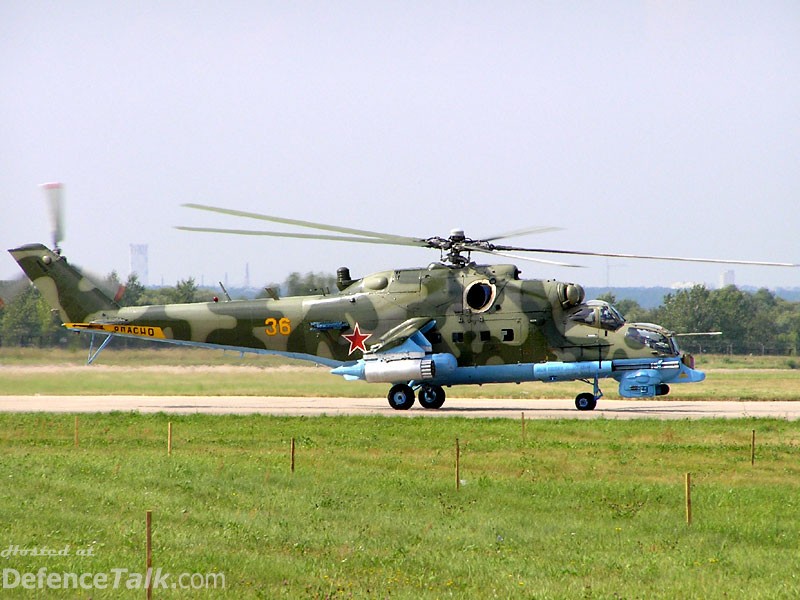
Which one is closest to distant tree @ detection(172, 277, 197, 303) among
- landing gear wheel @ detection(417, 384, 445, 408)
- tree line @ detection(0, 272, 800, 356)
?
tree line @ detection(0, 272, 800, 356)

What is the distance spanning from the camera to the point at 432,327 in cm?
3466

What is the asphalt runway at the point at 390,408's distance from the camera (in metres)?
33.8

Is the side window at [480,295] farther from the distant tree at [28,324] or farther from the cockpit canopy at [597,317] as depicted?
the distant tree at [28,324]

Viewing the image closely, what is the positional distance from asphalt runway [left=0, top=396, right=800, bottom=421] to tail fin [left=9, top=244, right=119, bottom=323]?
140 inches

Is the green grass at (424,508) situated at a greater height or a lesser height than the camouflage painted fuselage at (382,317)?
lesser

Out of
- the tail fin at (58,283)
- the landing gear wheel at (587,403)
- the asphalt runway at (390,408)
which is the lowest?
the asphalt runway at (390,408)

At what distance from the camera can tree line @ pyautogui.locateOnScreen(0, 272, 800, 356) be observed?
40219mm

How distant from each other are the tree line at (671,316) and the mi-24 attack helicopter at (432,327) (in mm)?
1350

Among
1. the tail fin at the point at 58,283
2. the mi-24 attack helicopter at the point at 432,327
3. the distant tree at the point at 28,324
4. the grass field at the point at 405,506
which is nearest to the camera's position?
the grass field at the point at 405,506

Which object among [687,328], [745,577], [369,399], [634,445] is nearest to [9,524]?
[745,577]

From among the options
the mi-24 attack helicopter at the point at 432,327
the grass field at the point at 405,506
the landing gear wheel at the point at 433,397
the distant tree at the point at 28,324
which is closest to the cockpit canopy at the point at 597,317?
the mi-24 attack helicopter at the point at 432,327

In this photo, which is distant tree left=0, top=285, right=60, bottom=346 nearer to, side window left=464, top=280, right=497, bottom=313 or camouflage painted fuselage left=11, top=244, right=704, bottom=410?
camouflage painted fuselage left=11, top=244, right=704, bottom=410

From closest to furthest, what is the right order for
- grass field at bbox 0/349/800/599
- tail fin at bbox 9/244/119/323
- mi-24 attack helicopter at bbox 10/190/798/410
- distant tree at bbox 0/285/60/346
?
grass field at bbox 0/349/800/599 < mi-24 attack helicopter at bbox 10/190/798/410 < tail fin at bbox 9/244/119/323 < distant tree at bbox 0/285/60/346

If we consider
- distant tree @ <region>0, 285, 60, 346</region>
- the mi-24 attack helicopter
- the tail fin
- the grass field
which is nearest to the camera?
the grass field
